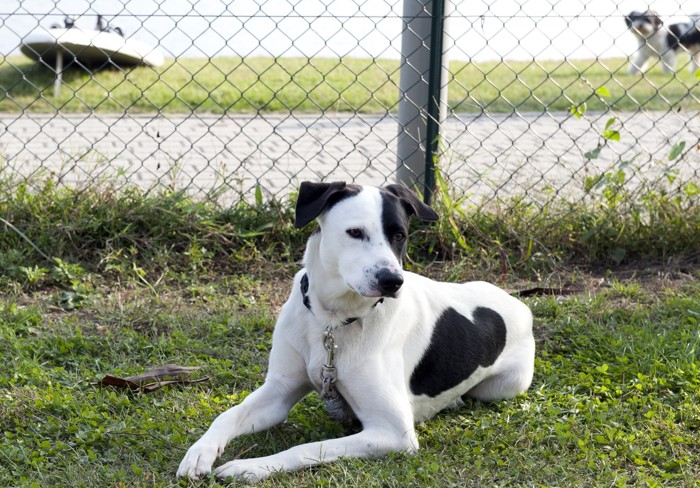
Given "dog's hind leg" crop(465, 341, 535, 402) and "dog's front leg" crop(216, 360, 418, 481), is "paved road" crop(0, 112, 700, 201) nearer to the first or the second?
"dog's hind leg" crop(465, 341, 535, 402)

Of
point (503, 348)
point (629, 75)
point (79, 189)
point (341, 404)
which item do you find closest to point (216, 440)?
point (341, 404)

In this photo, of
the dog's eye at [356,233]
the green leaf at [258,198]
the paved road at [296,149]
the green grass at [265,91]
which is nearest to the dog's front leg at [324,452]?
the dog's eye at [356,233]

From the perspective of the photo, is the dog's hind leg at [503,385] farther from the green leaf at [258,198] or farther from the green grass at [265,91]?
the green grass at [265,91]

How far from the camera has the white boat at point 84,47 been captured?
847 cm

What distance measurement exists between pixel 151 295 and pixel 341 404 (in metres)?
1.69

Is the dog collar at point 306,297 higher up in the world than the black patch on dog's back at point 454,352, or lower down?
higher up

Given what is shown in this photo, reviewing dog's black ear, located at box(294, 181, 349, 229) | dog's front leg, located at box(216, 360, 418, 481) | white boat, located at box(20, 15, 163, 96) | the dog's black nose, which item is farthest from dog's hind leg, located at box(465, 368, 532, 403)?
white boat, located at box(20, 15, 163, 96)

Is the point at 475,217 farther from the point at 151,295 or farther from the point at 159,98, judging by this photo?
the point at 159,98

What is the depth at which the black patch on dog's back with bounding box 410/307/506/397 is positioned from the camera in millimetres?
3270

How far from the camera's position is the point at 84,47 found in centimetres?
859

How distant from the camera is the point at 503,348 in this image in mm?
3564

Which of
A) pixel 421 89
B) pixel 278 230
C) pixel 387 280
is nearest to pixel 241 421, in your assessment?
pixel 387 280

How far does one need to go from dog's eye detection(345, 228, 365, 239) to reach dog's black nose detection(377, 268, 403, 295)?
0.17 meters

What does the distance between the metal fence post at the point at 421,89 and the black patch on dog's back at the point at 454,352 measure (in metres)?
1.75
